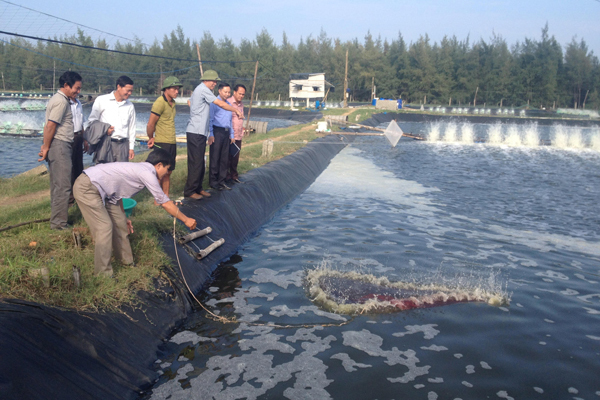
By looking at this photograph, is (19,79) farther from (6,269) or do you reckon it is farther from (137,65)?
(6,269)

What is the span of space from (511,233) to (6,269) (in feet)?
29.6

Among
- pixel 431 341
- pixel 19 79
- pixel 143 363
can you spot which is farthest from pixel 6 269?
pixel 19 79

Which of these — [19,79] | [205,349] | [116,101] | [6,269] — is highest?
[19,79]

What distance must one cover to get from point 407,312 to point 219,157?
195 inches

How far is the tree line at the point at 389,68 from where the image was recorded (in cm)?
6662

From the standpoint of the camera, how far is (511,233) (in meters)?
10.1

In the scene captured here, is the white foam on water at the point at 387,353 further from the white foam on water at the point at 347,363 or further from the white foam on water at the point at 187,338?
the white foam on water at the point at 187,338

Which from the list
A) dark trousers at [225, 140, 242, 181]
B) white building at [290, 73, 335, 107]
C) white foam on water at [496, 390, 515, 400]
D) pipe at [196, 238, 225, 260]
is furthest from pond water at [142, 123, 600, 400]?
white building at [290, 73, 335, 107]

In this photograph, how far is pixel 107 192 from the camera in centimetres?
517

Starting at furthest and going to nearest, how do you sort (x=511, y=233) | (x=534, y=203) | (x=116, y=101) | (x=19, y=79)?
(x=19, y=79)
(x=534, y=203)
(x=511, y=233)
(x=116, y=101)

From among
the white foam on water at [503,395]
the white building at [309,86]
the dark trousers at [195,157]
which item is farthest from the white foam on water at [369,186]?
the white building at [309,86]

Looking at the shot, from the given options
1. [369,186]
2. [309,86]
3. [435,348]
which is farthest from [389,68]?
[435,348]

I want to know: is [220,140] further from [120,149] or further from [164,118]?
[120,149]

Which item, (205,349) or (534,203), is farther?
(534,203)
